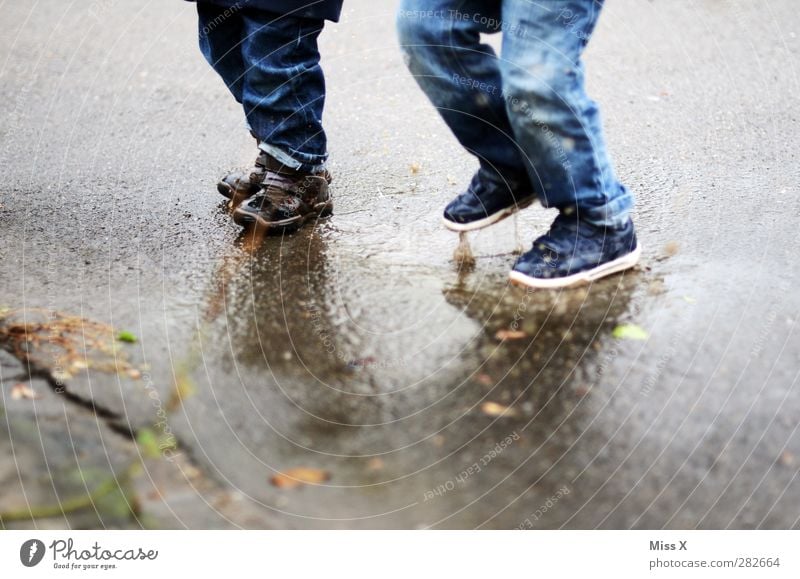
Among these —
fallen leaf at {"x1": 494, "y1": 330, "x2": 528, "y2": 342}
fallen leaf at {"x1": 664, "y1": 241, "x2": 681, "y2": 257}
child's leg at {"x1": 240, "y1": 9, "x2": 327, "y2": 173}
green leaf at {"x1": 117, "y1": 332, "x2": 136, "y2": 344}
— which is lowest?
fallen leaf at {"x1": 494, "y1": 330, "x2": 528, "y2": 342}

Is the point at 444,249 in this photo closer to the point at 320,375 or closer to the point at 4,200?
the point at 320,375

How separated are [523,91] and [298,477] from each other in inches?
38.9

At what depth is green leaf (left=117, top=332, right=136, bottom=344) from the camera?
79.0 inches

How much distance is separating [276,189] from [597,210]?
3.10ft

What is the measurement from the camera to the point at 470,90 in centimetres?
211

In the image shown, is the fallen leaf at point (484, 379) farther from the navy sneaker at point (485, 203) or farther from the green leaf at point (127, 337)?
the green leaf at point (127, 337)

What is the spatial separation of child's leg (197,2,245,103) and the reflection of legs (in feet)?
1.99

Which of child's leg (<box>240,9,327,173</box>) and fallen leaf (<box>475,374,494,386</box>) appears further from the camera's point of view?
child's leg (<box>240,9,327,173</box>)

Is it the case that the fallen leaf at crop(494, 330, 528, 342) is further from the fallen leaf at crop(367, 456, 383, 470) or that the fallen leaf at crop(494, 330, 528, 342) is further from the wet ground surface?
the fallen leaf at crop(367, 456, 383, 470)

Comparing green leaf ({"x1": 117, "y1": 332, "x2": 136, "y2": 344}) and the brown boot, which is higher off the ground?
the brown boot

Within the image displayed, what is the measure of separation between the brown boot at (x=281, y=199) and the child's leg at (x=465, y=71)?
555 millimetres

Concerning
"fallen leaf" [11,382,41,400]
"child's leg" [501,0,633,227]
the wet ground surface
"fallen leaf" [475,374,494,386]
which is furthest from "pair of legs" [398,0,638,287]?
"fallen leaf" [11,382,41,400]
